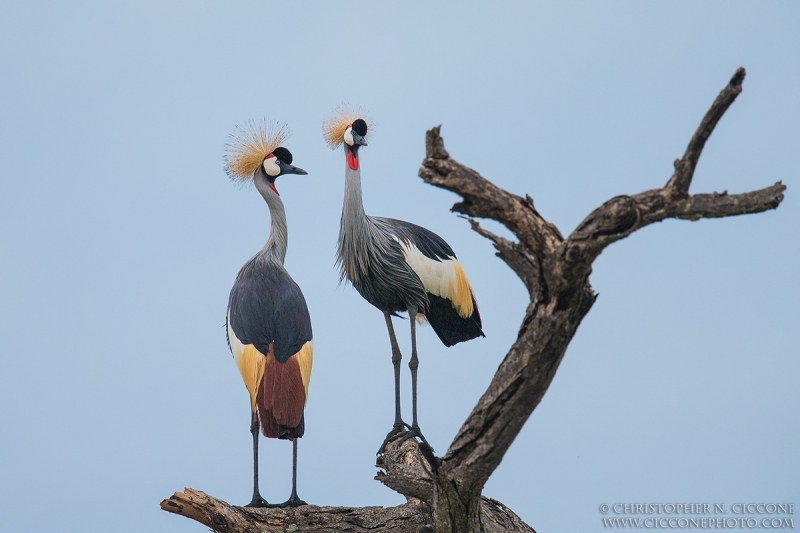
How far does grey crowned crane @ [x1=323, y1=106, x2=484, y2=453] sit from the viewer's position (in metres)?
7.02

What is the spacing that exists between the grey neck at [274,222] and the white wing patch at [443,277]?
931 millimetres

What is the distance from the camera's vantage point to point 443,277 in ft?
23.6

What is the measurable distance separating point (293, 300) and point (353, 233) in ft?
2.17

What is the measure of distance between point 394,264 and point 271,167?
135 cm

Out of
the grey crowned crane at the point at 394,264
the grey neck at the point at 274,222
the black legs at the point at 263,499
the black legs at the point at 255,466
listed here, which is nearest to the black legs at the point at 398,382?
the grey crowned crane at the point at 394,264

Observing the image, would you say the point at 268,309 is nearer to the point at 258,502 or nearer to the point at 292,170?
the point at 258,502

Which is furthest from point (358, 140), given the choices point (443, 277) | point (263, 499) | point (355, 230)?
point (263, 499)

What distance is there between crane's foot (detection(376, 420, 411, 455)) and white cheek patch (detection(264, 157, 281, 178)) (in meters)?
2.17

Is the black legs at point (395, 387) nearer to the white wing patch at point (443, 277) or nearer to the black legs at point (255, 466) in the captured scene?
the white wing patch at point (443, 277)

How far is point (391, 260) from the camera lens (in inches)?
277

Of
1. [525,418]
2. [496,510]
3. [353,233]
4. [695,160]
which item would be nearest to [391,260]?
[353,233]

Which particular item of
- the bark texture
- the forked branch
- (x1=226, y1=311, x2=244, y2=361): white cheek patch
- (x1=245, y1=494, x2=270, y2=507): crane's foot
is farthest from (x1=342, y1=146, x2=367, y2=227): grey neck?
the forked branch

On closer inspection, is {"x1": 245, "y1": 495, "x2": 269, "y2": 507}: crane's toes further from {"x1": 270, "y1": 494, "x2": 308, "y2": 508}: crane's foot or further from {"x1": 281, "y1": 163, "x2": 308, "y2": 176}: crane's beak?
{"x1": 281, "y1": 163, "x2": 308, "y2": 176}: crane's beak

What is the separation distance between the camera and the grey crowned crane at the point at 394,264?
702cm
